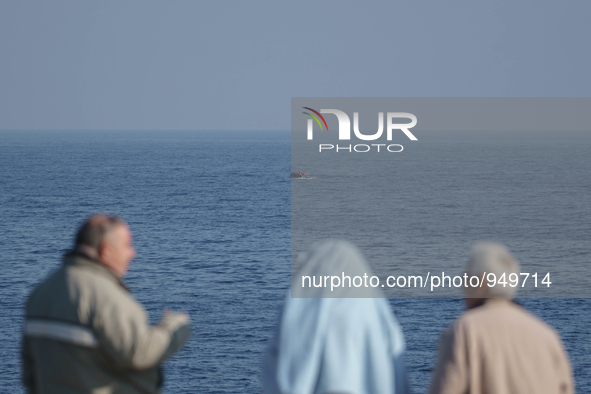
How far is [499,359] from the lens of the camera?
124 inches

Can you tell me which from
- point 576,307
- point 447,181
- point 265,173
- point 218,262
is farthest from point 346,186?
point 576,307

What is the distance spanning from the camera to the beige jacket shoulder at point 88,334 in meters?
3.31

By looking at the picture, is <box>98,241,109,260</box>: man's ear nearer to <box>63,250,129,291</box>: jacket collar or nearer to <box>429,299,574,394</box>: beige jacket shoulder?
<box>63,250,129,291</box>: jacket collar

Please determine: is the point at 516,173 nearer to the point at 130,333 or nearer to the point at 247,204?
the point at 247,204

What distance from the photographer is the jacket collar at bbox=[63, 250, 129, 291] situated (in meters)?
3.45

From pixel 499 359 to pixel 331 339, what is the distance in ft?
2.55

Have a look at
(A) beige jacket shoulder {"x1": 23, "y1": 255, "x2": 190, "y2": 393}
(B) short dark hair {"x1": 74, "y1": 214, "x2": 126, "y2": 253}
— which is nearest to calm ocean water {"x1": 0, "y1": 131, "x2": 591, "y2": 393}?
(A) beige jacket shoulder {"x1": 23, "y1": 255, "x2": 190, "y2": 393}

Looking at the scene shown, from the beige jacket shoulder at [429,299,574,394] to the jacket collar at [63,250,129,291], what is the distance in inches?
64.4

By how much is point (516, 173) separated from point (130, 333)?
127 m

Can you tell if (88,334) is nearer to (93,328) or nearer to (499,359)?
(93,328)

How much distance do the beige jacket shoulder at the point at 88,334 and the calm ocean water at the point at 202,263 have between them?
28.8 metres

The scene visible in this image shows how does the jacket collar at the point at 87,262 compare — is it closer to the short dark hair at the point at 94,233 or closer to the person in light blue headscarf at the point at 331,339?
the short dark hair at the point at 94,233

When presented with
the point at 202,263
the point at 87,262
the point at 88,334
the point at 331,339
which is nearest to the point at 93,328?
the point at 88,334

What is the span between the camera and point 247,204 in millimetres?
94375
